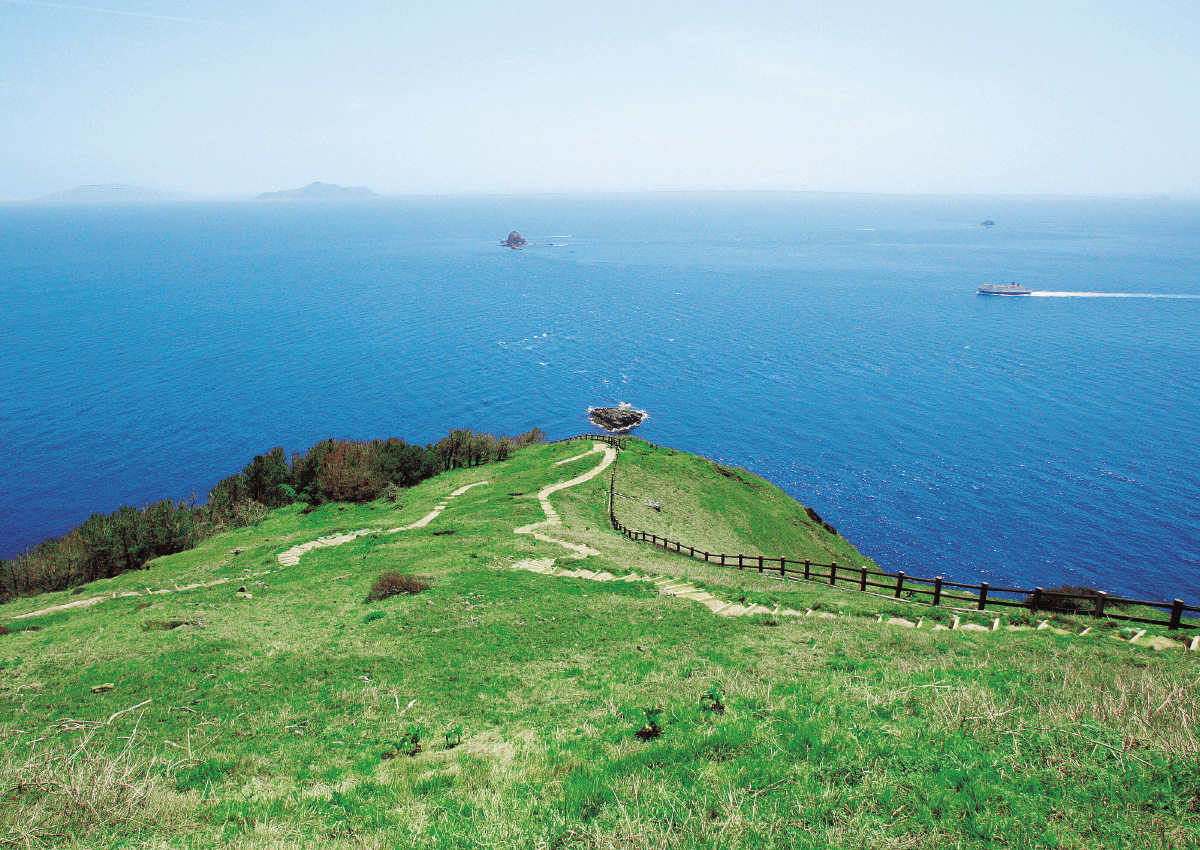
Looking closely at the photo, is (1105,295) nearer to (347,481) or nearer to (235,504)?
(347,481)

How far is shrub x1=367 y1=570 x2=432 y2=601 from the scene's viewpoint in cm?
2511

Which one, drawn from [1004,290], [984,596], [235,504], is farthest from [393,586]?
[1004,290]

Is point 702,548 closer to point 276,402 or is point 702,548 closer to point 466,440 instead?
point 466,440

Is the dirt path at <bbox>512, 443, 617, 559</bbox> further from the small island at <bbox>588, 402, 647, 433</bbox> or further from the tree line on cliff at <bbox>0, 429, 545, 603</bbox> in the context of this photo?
the small island at <bbox>588, 402, 647, 433</bbox>

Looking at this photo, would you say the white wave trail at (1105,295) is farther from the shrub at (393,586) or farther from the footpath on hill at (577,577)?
the shrub at (393,586)

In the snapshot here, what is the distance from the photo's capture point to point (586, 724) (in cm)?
1400

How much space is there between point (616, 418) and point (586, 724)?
266 feet

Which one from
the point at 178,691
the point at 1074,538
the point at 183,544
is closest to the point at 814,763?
the point at 178,691

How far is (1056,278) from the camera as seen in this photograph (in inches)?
7662

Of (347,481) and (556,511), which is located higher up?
(556,511)

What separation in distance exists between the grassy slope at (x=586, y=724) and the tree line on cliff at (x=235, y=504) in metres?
20.1

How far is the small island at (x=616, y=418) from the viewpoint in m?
92.8

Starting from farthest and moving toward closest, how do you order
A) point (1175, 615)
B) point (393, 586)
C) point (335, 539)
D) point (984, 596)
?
point (335, 539)
point (393, 586)
point (984, 596)
point (1175, 615)

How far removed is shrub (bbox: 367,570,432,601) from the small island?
66.7 m
